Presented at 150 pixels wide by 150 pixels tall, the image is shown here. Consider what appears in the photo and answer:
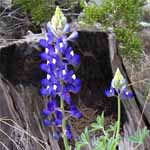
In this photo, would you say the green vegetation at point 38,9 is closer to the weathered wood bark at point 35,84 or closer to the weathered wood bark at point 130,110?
the weathered wood bark at point 35,84

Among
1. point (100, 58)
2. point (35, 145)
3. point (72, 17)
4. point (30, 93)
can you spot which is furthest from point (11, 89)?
point (72, 17)

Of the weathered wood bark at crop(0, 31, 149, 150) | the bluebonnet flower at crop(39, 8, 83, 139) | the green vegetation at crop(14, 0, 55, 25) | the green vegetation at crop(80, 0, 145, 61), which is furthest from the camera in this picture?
the green vegetation at crop(14, 0, 55, 25)

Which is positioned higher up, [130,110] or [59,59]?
[59,59]

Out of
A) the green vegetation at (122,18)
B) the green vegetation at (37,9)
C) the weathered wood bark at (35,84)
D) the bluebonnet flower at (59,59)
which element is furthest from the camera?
the green vegetation at (37,9)

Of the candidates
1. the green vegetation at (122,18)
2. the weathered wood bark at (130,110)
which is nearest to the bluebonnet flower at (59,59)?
the weathered wood bark at (130,110)

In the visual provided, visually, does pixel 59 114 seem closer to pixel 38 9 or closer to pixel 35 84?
pixel 35 84

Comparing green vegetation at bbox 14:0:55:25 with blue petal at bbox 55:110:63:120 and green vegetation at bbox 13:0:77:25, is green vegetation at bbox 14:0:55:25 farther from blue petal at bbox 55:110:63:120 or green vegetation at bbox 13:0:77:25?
blue petal at bbox 55:110:63:120

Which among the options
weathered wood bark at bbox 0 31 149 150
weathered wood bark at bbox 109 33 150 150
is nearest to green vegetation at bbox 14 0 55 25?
weathered wood bark at bbox 0 31 149 150

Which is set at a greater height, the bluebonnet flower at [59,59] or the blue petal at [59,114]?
the bluebonnet flower at [59,59]

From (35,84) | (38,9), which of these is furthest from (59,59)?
(38,9)
